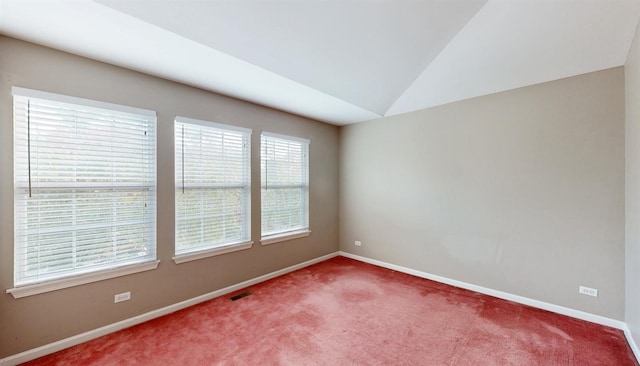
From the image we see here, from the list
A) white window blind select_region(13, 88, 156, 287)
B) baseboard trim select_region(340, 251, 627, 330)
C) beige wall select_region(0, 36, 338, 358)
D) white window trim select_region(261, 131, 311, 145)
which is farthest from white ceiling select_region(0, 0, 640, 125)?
baseboard trim select_region(340, 251, 627, 330)

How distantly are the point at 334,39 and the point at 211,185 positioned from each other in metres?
2.23

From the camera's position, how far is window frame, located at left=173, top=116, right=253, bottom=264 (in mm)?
2943

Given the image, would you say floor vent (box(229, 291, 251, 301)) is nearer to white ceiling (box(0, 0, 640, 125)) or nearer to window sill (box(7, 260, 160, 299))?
window sill (box(7, 260, 160, 299))

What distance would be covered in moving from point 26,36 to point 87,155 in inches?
39.5

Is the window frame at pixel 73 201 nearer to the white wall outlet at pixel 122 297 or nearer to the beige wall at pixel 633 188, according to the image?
the white wall outlet at pixel 122 297

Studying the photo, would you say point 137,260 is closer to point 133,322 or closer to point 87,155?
point 133,322

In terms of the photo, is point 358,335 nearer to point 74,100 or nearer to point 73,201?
point 73,201

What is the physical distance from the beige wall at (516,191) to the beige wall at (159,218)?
72.6 inches

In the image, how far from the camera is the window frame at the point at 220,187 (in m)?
2.94

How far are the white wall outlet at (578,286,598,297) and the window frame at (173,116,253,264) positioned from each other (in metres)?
3.91

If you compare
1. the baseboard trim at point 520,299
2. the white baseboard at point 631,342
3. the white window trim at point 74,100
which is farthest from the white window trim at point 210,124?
the white baseboard at point 631,342

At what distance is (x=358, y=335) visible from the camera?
244 cm

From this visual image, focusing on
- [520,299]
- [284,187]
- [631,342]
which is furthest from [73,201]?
[631,342]

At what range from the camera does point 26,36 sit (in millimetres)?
2045
